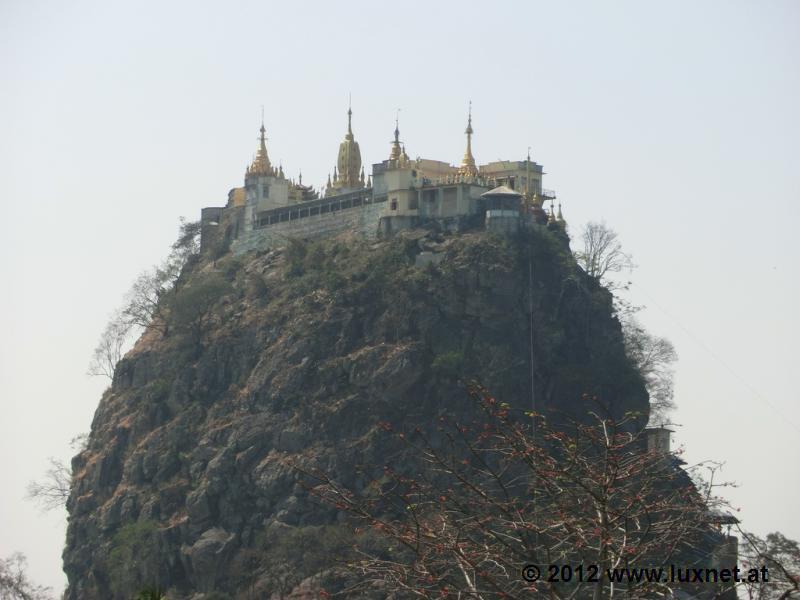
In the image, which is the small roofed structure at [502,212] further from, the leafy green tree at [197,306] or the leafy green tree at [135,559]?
the leafy green tree at [135,559]

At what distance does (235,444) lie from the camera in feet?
287

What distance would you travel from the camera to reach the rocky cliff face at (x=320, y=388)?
8425 centimetres

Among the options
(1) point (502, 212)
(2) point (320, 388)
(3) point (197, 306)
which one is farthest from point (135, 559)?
(1) point (502, 212)

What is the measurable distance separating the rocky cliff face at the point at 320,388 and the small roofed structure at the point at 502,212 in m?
0.79

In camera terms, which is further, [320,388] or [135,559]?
[320,388]

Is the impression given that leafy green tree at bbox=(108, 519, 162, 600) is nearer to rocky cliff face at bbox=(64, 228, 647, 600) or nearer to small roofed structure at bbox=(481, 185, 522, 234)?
rocky cliff face at bbox=(64, 228, 647, 600)

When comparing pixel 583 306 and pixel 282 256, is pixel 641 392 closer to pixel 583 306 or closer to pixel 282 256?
pixel 583 306

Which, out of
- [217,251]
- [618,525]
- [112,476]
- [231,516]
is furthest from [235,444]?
[618,525]

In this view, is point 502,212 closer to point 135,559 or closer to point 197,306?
point 197,306

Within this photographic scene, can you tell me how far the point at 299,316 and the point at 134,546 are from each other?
1354 centimetres

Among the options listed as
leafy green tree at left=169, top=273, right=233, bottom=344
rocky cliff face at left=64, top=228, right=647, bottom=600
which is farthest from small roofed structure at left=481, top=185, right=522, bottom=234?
leafy green tree at left=169, top=273, right=233, bottom=344

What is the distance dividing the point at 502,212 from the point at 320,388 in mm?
11952

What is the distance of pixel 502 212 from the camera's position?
3455 inches

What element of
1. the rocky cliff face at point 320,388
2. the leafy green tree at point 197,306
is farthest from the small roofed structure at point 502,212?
the leafy green tree at point 197,306
